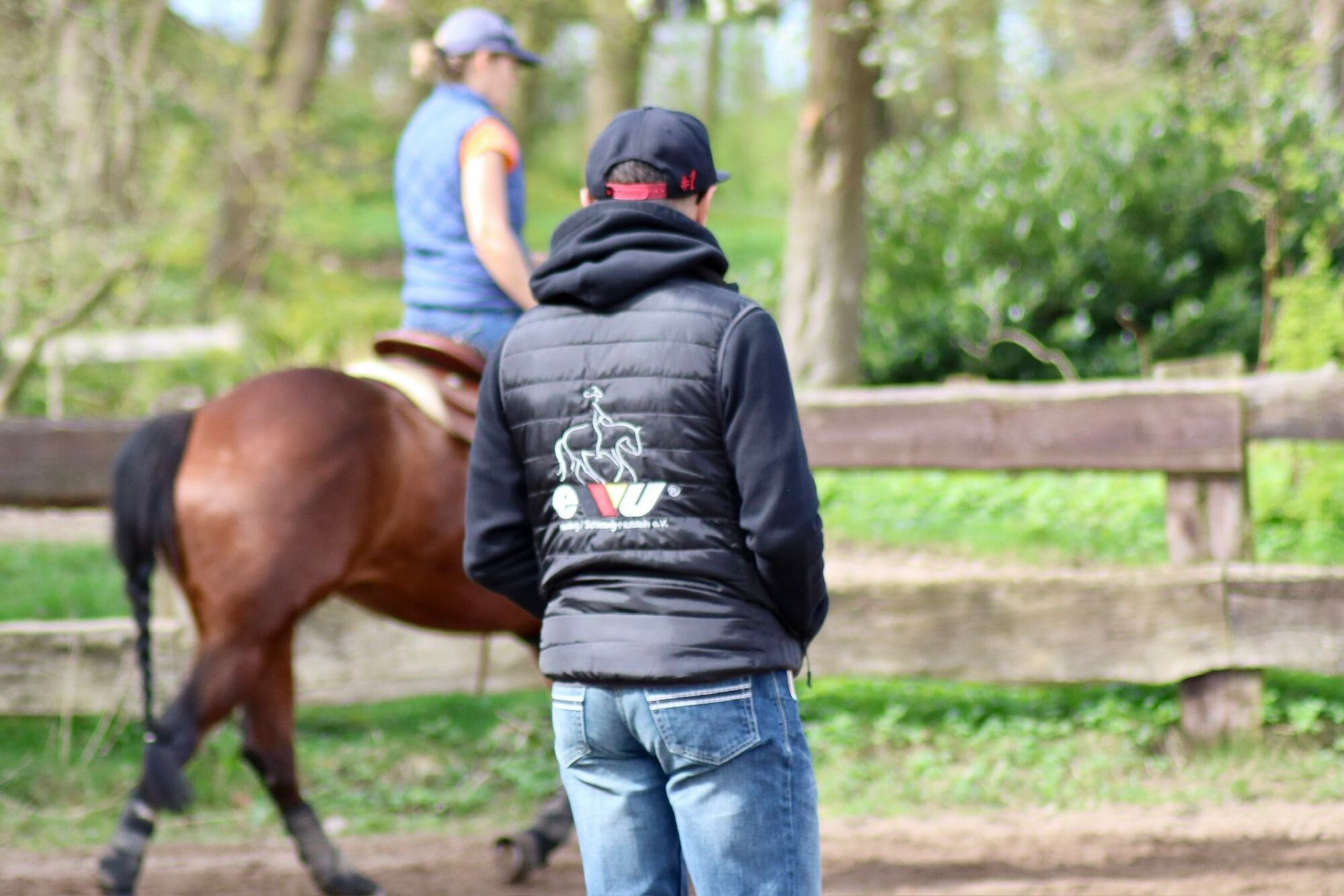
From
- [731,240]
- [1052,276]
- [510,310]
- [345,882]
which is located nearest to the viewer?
[345,882]

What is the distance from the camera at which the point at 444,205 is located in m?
4.53

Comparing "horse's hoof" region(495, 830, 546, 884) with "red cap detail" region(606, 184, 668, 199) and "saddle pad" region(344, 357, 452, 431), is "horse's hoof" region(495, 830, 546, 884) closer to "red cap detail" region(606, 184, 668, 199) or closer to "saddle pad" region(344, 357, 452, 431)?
"saddle pad" region(344, 357, 452, 431)

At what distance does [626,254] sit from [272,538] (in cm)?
210

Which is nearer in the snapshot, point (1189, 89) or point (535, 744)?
point (535, 744)

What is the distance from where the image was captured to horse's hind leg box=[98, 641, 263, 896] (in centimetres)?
382

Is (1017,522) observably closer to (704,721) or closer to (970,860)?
(970,860)

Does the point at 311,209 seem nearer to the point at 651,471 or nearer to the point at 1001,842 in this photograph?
the point at 1001,842

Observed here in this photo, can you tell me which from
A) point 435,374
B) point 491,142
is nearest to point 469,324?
point 435,374

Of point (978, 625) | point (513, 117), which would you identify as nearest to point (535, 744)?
point (978, 625)

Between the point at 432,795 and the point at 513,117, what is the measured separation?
53.5 ft

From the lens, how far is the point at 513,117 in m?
20.3

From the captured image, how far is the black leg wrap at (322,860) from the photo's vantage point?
4.30 meters

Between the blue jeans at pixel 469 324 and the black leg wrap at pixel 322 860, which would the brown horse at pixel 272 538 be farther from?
the blue jeans at pixel 469 324

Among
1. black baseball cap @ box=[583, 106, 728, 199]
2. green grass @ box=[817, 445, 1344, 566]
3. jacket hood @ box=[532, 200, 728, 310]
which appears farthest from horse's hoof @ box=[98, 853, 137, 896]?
green grass @ box=[817, 445, 1344, 566]
